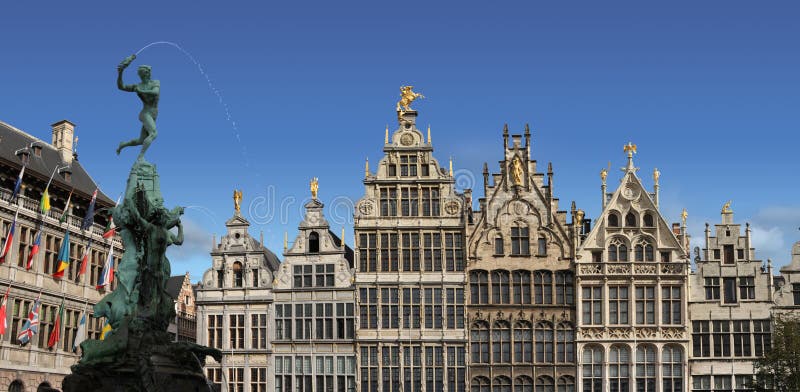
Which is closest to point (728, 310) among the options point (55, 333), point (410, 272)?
point (410, 272)

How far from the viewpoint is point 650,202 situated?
54.2 m

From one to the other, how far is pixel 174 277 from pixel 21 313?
1456 inches

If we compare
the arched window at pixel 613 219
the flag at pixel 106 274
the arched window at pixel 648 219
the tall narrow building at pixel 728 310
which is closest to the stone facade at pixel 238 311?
the flag at pixel 106 274

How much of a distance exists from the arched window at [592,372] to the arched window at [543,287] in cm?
299

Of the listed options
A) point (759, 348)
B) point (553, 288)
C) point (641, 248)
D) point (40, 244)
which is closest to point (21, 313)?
point (40, 244)

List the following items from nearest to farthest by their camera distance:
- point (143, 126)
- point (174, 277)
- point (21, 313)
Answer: point (143, 126)
point (21, 313)
point (174, 277)

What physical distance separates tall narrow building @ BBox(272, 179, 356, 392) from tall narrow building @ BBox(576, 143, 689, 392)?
1113cm

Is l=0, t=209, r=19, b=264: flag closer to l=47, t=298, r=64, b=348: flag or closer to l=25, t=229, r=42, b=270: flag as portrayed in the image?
l=25, t=229, r=42, b=270: flag

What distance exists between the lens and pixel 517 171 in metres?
54.6

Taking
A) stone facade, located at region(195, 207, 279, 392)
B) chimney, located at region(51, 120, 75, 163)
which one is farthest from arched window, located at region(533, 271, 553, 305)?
chimney, located at region(51, 120, 75, 163)

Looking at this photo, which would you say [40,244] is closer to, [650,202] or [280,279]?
[280,279]

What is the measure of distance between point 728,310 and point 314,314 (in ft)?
64.9

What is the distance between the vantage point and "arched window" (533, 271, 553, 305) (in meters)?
53.7

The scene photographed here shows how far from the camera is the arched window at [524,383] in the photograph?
2092 inches
